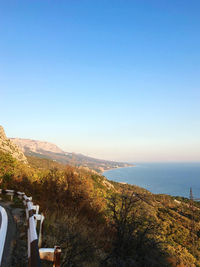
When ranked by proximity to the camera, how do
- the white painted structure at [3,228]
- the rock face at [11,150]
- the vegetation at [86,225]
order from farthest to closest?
the rock face at [11,150] → the vegetation at [86,225] → the white painted structure at [3,228]

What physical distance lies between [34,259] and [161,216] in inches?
2534

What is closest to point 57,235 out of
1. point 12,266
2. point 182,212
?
point 12,266

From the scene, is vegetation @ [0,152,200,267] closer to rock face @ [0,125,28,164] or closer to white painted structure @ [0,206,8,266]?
white painted structure @ [0,206,8,266]

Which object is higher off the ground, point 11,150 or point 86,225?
point 11,150

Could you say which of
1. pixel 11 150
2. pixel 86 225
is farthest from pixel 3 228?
pixel 11 150

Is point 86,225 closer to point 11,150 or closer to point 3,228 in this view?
point 3,228

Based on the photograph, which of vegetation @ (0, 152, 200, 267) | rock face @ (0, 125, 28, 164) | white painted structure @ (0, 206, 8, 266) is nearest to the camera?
white painted structure @ (0, 206, 8, 266)

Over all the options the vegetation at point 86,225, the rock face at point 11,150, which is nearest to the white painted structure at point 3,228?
the vegetation at point 86,225

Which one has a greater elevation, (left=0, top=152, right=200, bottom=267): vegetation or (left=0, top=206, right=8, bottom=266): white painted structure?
(left=0, top=206, right=8, bottom=266): white painted structure

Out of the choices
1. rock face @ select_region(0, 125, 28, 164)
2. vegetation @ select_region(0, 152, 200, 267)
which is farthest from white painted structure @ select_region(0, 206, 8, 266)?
rock face @ select_region(0, 125, 28, 164)

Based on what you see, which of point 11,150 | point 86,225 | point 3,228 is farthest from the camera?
point 11,150

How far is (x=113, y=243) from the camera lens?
10.2 m

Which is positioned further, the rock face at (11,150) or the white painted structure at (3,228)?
the rock face at (11,150)

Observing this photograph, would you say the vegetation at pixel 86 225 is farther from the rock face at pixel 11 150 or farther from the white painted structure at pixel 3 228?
the rock face at pixel 11 150
